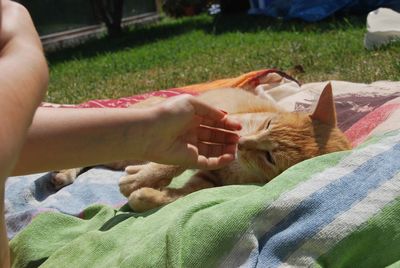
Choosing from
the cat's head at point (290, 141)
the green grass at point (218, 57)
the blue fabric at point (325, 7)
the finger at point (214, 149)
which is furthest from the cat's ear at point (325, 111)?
the blue fabric at point (325, 7)

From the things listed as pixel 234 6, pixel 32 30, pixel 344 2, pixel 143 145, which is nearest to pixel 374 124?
pixel 143 145

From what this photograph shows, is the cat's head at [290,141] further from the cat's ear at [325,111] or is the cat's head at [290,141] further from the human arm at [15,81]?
the human arm at [15,81]

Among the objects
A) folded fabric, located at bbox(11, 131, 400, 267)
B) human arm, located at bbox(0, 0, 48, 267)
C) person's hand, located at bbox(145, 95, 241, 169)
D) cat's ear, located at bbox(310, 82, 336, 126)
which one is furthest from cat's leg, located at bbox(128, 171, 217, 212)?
human arm, located at bbox(0, 0, 48, 267)

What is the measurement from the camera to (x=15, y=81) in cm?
99

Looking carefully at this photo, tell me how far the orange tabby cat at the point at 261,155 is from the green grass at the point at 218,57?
5.43 ft

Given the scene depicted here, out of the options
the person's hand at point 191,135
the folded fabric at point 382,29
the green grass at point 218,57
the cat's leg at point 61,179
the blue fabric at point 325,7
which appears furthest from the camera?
the blue fabric at point 325,7

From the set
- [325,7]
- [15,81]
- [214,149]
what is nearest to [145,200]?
[214,149]

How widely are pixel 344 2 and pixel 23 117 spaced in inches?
282

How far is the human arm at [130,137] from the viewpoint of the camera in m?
1.62

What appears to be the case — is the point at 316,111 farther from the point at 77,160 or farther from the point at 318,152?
the point at 77,160

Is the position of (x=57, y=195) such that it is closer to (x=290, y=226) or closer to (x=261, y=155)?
(x=261, y=155)

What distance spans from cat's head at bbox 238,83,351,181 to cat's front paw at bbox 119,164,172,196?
30 centimetres

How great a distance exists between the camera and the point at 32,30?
49.1 inches

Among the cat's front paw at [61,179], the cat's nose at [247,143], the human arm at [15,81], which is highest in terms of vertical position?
the human arm at [15,81]
